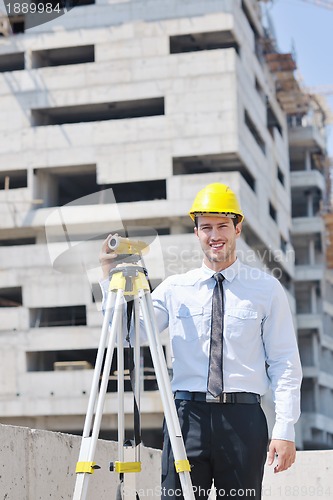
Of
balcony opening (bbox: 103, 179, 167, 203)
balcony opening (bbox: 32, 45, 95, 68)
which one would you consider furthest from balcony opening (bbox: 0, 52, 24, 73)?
balcony opening (bbox: 103, 179, 167, 203)

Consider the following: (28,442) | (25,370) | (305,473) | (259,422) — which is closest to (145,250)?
(259,422)

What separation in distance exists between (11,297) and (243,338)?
4285cm

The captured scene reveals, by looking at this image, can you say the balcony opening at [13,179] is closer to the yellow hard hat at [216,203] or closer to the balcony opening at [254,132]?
the balcony opening at [254,132]

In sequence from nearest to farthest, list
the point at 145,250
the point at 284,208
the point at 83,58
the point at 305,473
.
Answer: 1. the point at 145,250
2. the point at 305,473
3. the point at 83,58
4. the point at 284,208

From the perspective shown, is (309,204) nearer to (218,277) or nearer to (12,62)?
(12,62)

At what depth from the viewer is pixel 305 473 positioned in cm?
798

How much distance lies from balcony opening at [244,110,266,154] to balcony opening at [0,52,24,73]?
11615mm

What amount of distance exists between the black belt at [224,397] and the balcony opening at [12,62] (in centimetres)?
4380

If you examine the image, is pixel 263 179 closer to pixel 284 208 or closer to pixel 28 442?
Result: pixel 284 208

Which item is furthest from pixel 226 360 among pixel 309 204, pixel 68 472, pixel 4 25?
pixel 309 204

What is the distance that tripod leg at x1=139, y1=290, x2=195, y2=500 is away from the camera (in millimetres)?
4098

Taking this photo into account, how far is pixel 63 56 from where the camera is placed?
47344 mm

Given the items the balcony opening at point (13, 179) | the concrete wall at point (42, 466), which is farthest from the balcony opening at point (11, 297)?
the concrete wall at point (42, 466)

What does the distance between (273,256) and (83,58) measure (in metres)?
14.3
